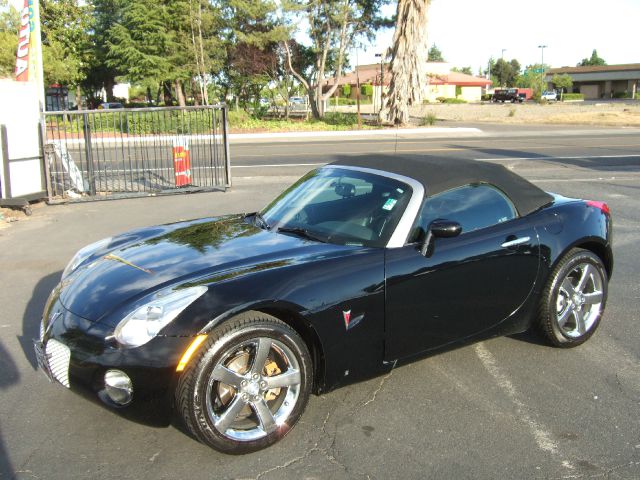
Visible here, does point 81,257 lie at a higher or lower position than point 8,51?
lower

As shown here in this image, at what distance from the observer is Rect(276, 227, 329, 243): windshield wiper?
157 inches

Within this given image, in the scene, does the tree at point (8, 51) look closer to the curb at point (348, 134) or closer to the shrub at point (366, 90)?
the curb at point (348, 134)

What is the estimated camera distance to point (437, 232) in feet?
12.5

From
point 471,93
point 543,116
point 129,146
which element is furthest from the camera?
point 471,93

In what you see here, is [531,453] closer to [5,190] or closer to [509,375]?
[509,375]

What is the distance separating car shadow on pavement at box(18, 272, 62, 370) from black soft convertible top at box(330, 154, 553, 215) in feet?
8.85

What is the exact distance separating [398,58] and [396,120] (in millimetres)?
3329

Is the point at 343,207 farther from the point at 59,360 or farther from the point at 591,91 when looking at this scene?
the point at 591,91

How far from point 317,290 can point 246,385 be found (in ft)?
2.07

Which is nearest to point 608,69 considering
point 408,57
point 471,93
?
point 471,93

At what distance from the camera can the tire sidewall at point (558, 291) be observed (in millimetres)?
4527

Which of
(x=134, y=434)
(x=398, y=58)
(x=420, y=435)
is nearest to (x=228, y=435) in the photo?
(x=134, y=434)

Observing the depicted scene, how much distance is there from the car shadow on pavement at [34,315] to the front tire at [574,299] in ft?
12.1

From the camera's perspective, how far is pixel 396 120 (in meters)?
34.2
